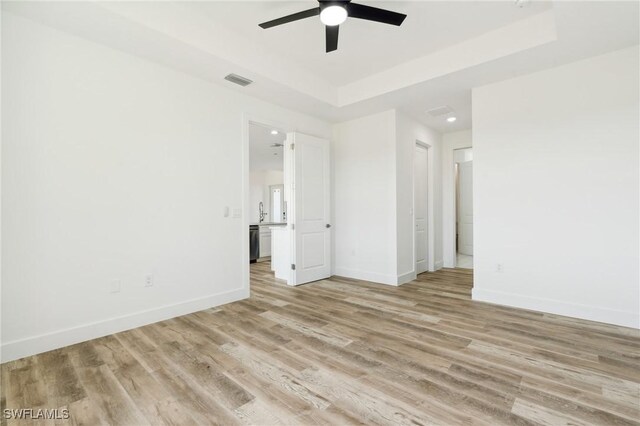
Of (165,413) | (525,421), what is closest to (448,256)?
(525,421)

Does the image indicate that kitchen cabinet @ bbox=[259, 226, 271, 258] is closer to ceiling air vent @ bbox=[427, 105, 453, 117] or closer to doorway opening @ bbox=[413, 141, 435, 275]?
doorway opening @ bbox=[413, 141, 435, 275]

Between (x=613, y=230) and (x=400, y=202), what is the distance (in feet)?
8.03

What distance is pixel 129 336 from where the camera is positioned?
2.77 m

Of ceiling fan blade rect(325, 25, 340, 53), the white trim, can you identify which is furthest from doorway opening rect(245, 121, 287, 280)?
ceiling fan blade rect(325, 25, 340, 53)

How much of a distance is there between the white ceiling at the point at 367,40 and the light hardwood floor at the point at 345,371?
2710 mm

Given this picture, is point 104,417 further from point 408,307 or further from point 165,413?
point 408,307

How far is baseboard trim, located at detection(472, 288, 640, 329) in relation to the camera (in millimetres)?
2928

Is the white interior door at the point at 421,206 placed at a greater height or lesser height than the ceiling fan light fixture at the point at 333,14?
lesser

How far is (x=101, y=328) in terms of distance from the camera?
276 cm

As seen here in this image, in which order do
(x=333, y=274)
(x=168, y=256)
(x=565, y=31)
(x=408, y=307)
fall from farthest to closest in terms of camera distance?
(x=333, y=274) → (x=408, y=307) → (x=168, y=256) → (x=565, y=31)

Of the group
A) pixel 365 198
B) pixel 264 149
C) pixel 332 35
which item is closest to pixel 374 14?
pixel 332 35

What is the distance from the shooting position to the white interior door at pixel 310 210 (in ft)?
15.1

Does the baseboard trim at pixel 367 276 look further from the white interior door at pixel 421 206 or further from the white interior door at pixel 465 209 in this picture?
the white interior door at pixel 465 209

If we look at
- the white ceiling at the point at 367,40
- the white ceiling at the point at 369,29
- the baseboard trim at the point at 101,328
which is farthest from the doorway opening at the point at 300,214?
the white ceiling at the point at 369,29
